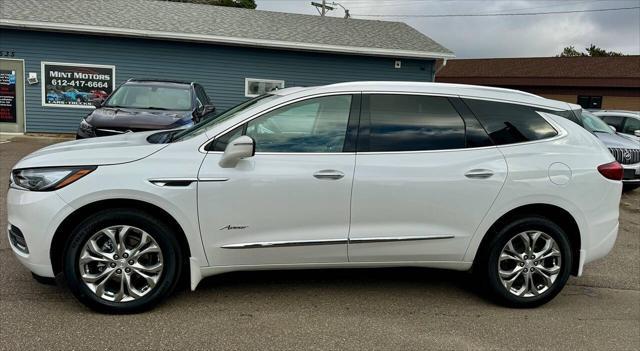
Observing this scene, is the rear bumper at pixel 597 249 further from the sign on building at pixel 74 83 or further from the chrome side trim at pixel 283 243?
the sign on building at pixel 74 83

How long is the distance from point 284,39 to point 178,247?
39.2ft

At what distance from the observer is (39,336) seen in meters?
3.22

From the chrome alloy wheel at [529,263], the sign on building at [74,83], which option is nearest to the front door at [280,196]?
the chrome alloy wheel at [529,263]

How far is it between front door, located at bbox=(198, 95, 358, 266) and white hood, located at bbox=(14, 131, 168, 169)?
49 centimetres

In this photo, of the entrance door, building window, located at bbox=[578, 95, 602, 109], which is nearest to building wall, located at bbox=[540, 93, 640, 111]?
building window, located at bbox=[578, 95, 602, 109]

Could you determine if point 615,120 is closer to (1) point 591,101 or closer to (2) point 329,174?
(2) point 329,174

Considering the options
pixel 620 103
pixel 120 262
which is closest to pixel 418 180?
pixel 120 262

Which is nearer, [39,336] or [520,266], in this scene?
[39,336]

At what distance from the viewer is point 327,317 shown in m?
3.70

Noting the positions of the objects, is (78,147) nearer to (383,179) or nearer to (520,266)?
(383,179)

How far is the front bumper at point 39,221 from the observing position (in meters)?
3.34

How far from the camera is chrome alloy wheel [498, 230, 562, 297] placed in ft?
12.9

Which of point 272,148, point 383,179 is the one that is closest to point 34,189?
point 272,148

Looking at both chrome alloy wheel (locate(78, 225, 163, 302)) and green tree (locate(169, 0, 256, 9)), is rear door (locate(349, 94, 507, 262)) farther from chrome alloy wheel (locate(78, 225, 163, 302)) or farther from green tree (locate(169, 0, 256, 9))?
green tree (locate(169, 0, 256, 9))
